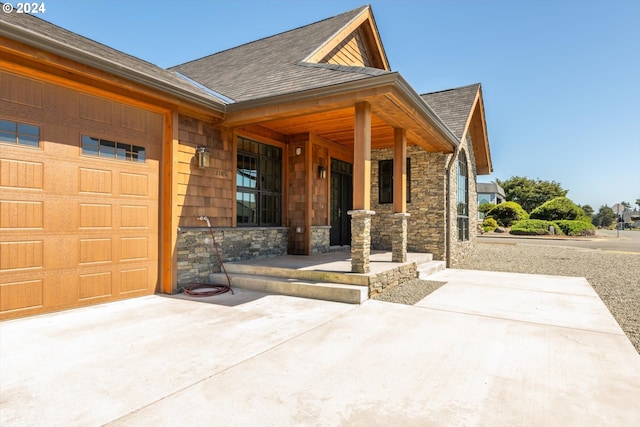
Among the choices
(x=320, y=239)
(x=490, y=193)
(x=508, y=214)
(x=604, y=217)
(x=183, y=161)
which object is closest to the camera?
(x=183, y=161)

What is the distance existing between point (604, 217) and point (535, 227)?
208 feet

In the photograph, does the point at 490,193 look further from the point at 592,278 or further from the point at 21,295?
the point at 21,295

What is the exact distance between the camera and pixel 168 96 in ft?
17.4

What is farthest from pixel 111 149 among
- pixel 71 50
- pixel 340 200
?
pixel 340 200

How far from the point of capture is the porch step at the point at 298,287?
16.3 ft

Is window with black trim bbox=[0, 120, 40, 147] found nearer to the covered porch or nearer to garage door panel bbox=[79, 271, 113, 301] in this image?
garage door panel bbox=[79, 271, 113, 301]

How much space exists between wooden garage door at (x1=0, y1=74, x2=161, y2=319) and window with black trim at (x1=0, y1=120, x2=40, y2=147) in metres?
0.02

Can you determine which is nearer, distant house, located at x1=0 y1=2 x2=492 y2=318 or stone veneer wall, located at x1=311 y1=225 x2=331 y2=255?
distant house, located at x1=0 y1=2 x2=492 y2=318

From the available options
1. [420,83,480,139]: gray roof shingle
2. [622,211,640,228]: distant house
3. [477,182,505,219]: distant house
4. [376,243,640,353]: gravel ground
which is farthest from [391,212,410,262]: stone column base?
[622,211,640,228]: distant house

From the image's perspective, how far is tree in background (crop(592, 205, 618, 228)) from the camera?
66.1 m

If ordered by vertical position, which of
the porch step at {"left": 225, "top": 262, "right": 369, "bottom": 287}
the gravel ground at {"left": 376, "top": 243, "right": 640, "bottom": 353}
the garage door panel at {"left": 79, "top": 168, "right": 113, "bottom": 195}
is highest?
the garage door panel at {"left": 79, "top": 168, "right": 113, "bottom": 195}

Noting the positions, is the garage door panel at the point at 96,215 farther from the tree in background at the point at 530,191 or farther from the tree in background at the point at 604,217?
the tree in background at the point at 604,217

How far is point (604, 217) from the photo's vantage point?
69.2 metres

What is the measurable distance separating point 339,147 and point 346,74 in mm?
3930
